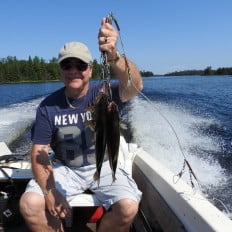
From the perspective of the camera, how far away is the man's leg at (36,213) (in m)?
2.77

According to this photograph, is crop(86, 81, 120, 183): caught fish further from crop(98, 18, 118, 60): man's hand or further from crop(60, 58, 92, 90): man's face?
crop(60, 58, 92, 90): man's face

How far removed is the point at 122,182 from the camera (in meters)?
2.99

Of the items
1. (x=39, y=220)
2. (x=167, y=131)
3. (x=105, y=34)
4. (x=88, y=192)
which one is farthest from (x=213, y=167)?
(x=105, y=34)

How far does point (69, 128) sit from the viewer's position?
3.05m

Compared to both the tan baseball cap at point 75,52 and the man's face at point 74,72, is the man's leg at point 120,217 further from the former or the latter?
the tan baseball cap at point 75,52

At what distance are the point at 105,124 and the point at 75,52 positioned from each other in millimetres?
951

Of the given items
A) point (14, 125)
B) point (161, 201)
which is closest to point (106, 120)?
point (161, 201)

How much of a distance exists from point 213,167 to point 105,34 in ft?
17.9

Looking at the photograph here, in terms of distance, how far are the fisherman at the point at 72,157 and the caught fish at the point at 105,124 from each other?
0.60 m

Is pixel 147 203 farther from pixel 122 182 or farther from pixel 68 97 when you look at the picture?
pixel 68 97

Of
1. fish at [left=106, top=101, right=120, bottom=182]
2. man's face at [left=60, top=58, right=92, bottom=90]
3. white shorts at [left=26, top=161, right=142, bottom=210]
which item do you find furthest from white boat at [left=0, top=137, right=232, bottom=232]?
man's face at [left=60, top=58, right=92, bottom=90]

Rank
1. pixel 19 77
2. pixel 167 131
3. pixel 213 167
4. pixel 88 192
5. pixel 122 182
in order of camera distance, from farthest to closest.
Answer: pixel 19 77 → pixel 167 131 → pixel 213 167 → pixel 88 192 → pixel 122 182

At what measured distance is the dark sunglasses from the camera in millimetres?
2859

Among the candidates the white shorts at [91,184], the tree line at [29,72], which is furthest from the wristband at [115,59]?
the tree line at [29,72]
